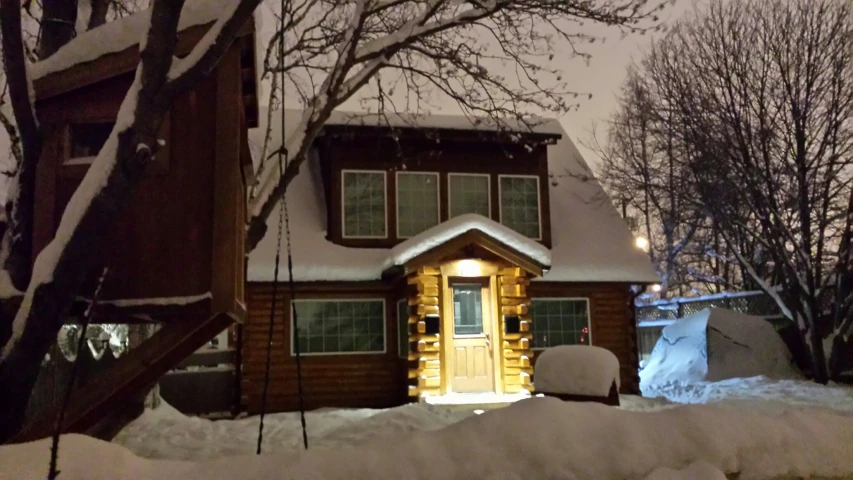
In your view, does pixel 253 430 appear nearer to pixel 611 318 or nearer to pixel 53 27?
pixel 53 27

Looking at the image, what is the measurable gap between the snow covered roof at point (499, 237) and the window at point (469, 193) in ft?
3.56

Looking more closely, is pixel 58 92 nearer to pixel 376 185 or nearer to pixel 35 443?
pixel 35 443

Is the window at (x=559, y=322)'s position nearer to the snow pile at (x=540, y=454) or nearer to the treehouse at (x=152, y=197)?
the treehouse at (x=152, y=197)

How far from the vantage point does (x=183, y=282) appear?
546 centimetres

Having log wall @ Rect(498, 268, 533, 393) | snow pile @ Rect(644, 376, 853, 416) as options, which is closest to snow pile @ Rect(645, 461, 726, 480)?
snow pile @ Rect(644, 376, 853, 416)

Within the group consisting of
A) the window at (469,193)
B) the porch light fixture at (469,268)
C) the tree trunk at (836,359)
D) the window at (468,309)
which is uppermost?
the window at (469,193)

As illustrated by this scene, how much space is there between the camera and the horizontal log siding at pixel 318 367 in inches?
497

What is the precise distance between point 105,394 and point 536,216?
10.6 meters

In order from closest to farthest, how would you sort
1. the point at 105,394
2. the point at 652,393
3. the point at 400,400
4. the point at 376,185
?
1. the point at 105,394
2. the point at 400,400
3. the point at 376,185
4. the point at 652,393

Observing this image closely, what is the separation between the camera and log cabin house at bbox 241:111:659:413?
12.2 m

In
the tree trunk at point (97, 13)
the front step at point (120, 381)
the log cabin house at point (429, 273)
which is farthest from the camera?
the log cabin house at point (429, 273)

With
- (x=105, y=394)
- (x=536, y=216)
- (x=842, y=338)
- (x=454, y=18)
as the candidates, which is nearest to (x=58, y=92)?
(x=105, y=394)

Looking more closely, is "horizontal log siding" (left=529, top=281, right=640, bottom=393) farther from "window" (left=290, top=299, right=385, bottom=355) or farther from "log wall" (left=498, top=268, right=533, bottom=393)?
"window" (left=290, top=299, right=385, bottom=355)

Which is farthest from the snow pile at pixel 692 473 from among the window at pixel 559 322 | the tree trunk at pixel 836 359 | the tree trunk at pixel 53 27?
the tree trunk at pixel 836 359
